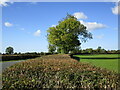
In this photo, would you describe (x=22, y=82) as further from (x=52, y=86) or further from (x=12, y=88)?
(x=52, y=86)

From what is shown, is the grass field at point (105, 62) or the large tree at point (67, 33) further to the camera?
the large tree at point (67, 33)

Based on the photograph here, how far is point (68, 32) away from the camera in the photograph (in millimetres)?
50844

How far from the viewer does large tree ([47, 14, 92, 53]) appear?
49.7 m

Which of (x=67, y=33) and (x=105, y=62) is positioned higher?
(x=67, y=33)

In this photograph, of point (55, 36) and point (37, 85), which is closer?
point (37, 85)

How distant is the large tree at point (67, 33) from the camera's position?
163 feet

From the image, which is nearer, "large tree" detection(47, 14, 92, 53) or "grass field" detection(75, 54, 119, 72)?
"grass field" detection(75, 54, 119, 72)

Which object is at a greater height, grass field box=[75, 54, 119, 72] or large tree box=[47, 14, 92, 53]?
large tree box=[47, 14, 92, 53]

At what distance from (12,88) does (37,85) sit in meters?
0.59

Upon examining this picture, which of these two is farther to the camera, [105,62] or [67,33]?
[67,33]

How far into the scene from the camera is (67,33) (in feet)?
166

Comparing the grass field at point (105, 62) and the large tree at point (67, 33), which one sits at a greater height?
the large tree at point (67, 33)

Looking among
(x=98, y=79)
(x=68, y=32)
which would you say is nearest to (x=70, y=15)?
(x=68, y=32)

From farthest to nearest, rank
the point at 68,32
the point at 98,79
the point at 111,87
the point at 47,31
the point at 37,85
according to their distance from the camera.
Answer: the point at 47,31, the point at 68,32, the point at 98,79, the point at 37,85, the point at 111,87
